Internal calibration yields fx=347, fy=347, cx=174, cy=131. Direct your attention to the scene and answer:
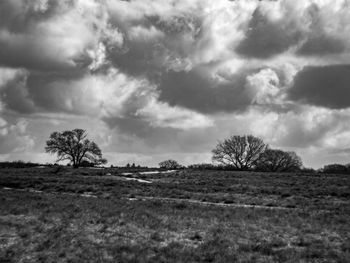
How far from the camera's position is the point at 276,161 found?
10825 cm

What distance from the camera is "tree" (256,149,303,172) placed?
353ft

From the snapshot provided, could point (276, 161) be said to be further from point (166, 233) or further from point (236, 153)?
point (166, 233)

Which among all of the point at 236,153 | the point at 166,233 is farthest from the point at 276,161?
the point at 166,233

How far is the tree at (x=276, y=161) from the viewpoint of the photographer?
108 meters

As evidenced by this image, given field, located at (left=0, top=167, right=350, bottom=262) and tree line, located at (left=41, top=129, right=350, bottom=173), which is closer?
field, located at (left=0, top=167, right=350, bottom=262)

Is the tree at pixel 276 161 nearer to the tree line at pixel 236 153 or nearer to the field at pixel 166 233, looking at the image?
the tree line at pixel 236 153

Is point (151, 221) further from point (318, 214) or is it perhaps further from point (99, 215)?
point (318, 214)

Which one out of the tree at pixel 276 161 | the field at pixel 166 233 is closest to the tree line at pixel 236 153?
the tree at pixel 276 161

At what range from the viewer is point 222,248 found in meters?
12.3

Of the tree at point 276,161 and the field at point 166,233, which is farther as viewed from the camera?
the tree at point 276,161

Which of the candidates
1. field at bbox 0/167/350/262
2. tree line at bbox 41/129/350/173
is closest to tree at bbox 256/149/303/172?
tree line at bbox 41/129/350/173

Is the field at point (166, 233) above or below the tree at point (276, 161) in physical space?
below

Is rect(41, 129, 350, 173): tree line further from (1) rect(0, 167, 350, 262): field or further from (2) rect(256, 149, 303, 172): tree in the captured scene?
(1) rect(0, 167, 350, 262): field

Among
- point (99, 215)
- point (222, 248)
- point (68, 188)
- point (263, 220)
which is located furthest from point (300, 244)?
point (68, 188)
